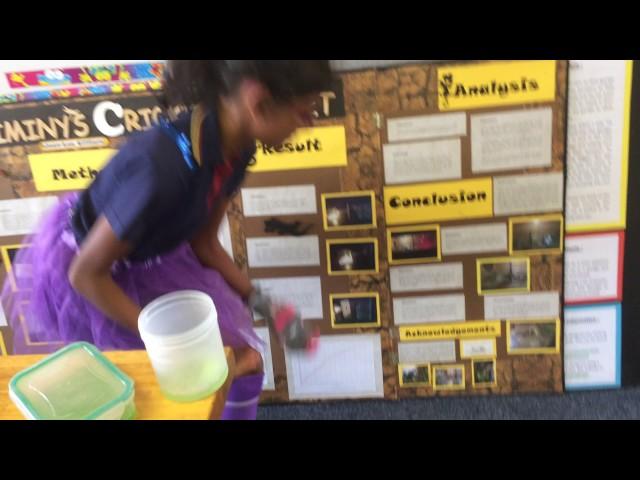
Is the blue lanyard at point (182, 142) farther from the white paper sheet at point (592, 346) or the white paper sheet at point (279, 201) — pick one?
the white paper sheet at point (592, 346)

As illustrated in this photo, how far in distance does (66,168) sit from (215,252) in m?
0.52

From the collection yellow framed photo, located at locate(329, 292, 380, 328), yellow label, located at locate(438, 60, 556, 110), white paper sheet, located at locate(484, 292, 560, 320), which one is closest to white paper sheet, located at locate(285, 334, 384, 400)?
yellow framed photo, located at locate(329, 292, 380, 328)

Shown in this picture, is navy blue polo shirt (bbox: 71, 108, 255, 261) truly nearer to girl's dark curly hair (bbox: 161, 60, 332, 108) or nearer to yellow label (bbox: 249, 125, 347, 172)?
girl's dark curly hair (bbox: 161, 60, 332, 108)

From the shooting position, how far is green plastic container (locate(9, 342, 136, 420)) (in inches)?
27.4

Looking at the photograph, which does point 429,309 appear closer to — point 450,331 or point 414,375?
point 450,331

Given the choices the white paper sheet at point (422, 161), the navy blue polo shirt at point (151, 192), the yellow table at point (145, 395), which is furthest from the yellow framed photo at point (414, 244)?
the yellow table at point (145, 395)

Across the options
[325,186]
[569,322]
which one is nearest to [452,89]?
[325,186]

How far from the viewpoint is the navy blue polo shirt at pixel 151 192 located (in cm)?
86

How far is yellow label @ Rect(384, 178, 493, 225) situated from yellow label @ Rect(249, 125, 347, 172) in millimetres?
147

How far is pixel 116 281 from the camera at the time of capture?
1032 millimetres
